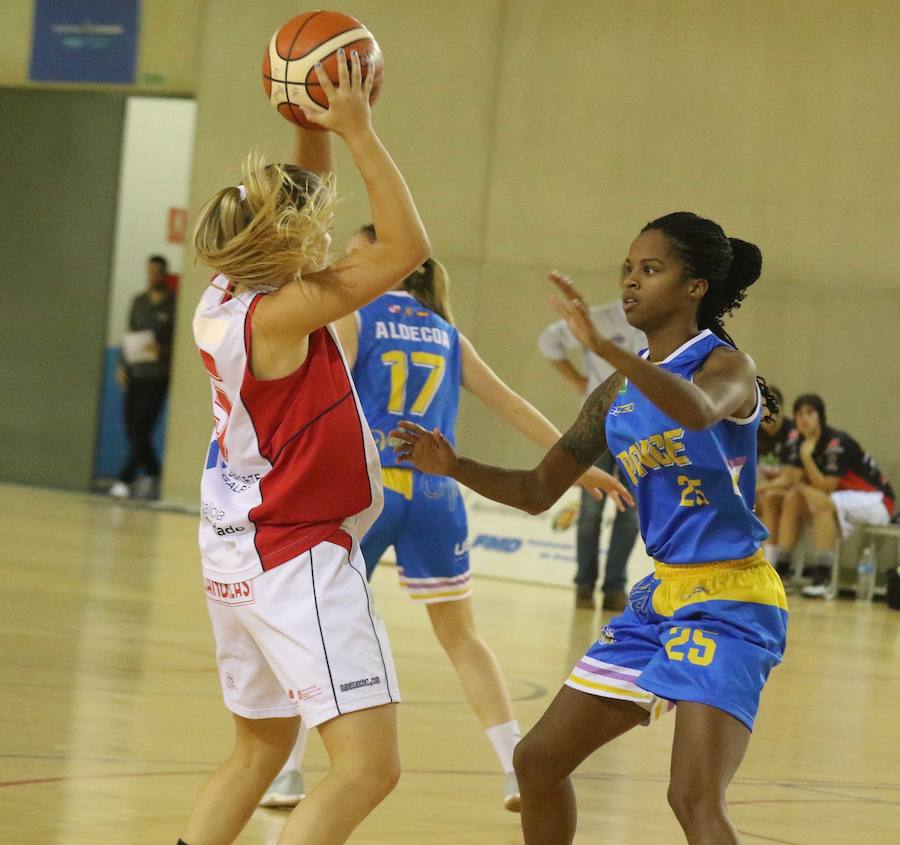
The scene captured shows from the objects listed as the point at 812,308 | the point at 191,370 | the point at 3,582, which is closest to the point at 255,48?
the point at 191,370

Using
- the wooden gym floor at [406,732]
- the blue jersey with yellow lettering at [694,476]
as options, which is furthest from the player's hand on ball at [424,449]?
the wooden gym floor at [406,732]

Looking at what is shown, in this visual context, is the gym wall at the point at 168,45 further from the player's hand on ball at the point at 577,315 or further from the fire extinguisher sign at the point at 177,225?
the player's hand on ball at the point at 577,315

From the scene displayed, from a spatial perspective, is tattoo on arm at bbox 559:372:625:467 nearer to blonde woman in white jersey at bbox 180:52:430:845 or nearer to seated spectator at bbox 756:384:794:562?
blonde woman in white jersey at bbox 180:52:430:845

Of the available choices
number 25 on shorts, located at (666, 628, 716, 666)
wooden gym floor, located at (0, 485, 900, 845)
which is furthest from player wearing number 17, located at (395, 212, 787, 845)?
wooden gym floor, located at (0, 485, 900, 845)

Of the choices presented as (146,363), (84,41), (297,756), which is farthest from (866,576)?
(84,41)

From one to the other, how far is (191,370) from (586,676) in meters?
11.9

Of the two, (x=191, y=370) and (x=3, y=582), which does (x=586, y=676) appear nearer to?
(x=3, y=582)

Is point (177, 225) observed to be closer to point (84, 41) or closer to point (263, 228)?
point (84, 41)

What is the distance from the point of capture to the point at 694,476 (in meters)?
3.05

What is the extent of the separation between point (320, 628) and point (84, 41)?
13.2 metres

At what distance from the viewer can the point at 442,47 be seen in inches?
550

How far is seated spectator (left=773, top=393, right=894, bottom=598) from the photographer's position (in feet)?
38.3

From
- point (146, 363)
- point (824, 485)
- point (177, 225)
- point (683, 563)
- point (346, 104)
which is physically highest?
point (346, 104)

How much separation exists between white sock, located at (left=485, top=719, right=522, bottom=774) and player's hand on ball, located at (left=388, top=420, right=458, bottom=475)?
55.2 inches
